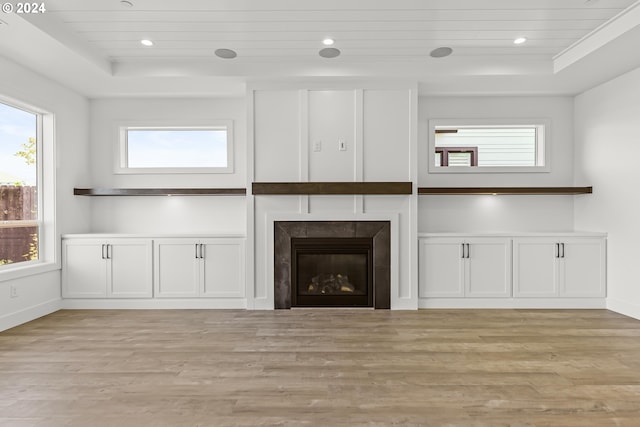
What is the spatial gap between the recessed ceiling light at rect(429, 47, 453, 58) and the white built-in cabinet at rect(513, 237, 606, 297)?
231 cm

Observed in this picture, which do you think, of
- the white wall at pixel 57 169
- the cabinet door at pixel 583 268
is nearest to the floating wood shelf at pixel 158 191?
the white wall at pixel 57 169

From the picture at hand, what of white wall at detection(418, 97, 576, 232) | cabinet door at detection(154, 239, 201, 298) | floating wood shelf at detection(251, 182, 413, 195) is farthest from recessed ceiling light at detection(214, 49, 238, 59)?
white wall at detection(418, 97, 576, 232)

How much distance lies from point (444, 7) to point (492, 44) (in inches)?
40.0

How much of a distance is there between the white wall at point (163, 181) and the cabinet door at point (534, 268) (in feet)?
11.4

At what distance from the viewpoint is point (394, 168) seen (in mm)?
4496

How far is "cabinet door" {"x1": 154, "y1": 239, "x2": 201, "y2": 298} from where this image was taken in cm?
455

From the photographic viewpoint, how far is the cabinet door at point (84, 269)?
4.54 metres

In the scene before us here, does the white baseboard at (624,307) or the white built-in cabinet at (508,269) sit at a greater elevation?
the white built-in cabinet at (508,269)

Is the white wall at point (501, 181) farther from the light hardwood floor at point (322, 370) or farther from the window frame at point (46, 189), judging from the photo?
the window frame at point (46, 189)

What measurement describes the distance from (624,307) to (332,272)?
331cm

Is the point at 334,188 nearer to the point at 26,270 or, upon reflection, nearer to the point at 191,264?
the point at 191,264

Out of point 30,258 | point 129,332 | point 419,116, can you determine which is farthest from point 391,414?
point 30,258

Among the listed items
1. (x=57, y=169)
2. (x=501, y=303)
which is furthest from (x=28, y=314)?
(x=501, y=303)

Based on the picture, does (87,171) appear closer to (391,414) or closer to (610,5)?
(391,414)
